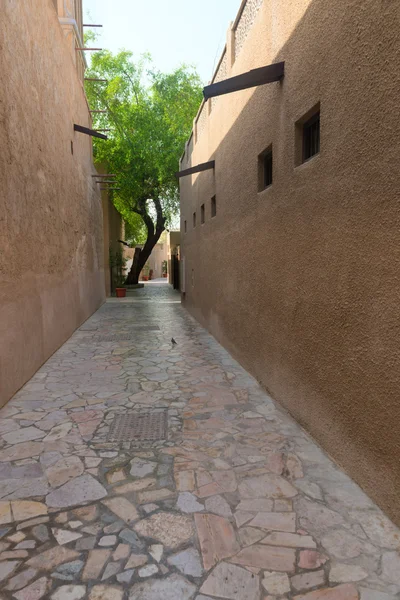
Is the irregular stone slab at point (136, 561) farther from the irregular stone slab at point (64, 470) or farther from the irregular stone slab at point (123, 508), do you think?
the irregular stone slab at point (64, 470)

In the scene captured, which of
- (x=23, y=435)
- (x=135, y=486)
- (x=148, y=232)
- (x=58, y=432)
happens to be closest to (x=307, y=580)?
(x=135, y=486)

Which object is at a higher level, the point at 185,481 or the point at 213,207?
the point at 213,207

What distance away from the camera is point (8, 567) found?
2.18 meters

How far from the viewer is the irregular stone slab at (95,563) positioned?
2129 mm

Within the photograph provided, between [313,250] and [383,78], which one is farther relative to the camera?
[313,250]

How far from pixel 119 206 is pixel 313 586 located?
24.9 meters

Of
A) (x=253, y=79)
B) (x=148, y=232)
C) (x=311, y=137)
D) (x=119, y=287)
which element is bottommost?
(x=119, y=287)

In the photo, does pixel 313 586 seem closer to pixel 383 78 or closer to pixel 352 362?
pixel 352 362

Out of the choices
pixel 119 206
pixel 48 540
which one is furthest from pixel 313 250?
pixel 119 206

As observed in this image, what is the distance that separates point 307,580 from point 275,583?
0.17 metres

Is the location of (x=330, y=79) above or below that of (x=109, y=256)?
above

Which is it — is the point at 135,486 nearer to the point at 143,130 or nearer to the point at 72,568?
the point at 72,568

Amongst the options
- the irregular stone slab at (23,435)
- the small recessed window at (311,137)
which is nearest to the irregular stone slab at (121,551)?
the irregular stone slab at (23,435)

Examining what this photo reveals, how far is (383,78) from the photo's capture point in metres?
2.48
